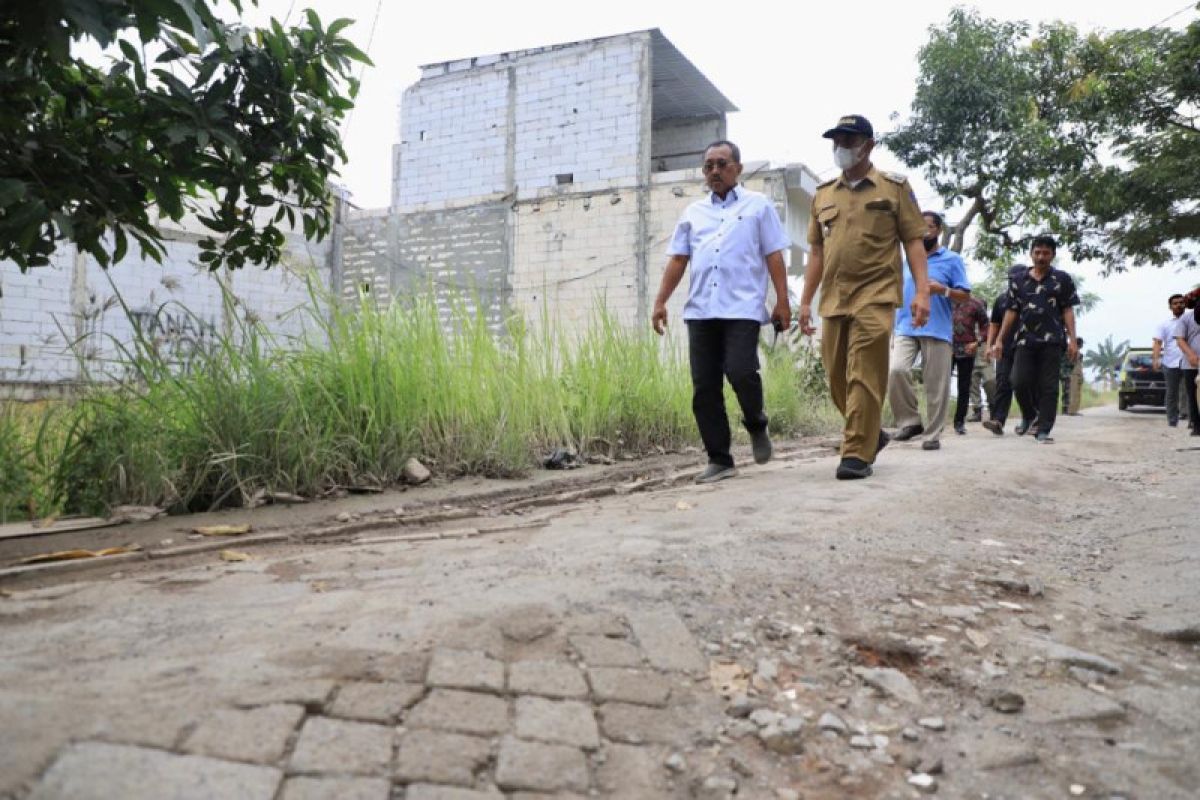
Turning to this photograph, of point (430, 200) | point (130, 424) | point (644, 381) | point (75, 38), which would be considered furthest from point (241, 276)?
point (75, 38)

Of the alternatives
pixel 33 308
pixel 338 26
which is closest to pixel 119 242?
pixel 338 26

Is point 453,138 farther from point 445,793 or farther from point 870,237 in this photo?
point 445,793

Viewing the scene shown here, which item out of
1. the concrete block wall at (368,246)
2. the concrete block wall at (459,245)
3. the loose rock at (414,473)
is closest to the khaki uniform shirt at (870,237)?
the loose rock at (414,473)

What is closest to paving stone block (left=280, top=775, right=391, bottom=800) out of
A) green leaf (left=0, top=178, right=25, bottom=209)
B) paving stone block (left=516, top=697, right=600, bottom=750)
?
paving stone block (left=516, top=697, right=600, bottom=750)

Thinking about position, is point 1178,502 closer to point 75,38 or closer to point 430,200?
point 75,38

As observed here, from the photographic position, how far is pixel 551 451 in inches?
221

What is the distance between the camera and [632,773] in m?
1.48

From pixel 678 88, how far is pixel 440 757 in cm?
1999

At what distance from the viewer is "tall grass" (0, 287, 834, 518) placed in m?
3.68

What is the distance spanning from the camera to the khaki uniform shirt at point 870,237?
4.62m

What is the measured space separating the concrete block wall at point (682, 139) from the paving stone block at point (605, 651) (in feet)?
66.8

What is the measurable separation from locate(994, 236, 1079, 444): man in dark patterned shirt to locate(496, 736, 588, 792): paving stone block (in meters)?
7.16

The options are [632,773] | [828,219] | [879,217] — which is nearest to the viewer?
[632,773]

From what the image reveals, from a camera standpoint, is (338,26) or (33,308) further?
(33,308)
